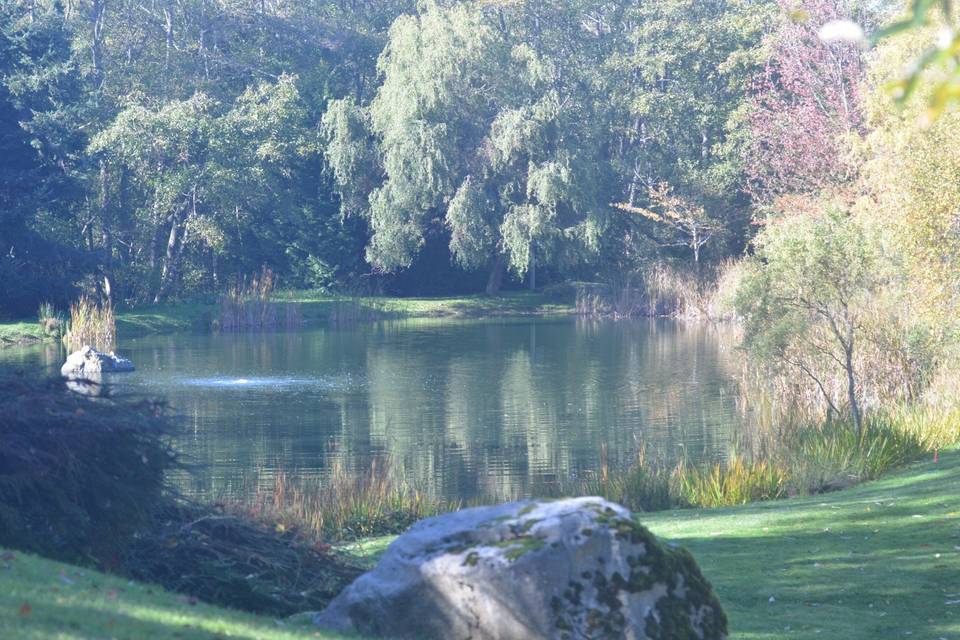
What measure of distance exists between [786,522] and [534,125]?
3810 centimetres

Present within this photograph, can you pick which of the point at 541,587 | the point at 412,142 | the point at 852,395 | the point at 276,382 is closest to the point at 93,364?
the point at 276,382

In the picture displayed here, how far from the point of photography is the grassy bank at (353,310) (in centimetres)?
4544

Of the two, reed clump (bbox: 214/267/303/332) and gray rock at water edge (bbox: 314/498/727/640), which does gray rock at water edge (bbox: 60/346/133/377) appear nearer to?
reed clump (bbox: 214/267/303/332)

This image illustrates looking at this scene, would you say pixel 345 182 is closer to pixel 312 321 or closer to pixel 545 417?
pixel 312 321

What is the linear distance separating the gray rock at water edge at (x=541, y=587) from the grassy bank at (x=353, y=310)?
37.2m

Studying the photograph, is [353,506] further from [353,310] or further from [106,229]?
[353,310]

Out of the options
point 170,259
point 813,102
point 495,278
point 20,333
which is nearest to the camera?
point 20,333

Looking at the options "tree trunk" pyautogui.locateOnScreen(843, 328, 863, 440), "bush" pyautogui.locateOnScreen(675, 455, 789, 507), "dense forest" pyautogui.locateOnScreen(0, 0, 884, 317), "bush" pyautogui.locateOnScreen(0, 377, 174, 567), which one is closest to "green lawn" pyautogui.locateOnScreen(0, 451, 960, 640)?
"bush" pyautogui.locateOnScreen(0, 377, 174, 567)

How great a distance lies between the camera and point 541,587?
23.9 feet

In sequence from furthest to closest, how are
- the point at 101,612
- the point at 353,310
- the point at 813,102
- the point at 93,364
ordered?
the point at 353,310 < the point at 813,102 < the point at 93,364 < the point at 101,612

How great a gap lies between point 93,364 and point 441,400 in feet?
30.5

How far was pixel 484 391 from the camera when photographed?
28.4 m

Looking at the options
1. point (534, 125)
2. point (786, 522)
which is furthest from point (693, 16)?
point (786, 522)

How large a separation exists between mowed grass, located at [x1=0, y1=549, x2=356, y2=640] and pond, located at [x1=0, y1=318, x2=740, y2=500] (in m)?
3.29
